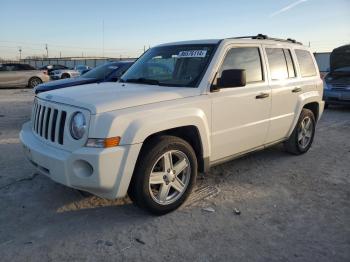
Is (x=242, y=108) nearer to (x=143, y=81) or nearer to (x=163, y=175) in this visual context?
(x=143, y=81)

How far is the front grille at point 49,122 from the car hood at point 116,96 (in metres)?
0.12

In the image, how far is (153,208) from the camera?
3709mm

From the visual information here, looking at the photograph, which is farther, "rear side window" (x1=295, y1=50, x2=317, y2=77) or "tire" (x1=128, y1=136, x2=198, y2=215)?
"rear side window" (x1=295, y1=50, x2=317, y2=77)

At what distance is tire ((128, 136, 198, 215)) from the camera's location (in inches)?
140

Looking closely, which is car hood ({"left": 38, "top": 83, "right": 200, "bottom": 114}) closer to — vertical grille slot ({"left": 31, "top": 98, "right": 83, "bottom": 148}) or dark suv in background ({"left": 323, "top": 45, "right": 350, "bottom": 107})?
vertical grille slot ({"left": 31, "top": 98, "right": 83, "bottom": 148})

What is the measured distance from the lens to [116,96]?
365 centimetres

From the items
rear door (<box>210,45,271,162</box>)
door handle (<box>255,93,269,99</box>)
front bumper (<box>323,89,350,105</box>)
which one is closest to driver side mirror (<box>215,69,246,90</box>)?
rear door (<box>210,45,271,162</box>)

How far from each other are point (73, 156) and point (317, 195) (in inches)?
118

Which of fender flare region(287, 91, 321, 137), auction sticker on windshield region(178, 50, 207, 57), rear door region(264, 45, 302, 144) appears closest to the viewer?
auction sticker on windshield region(178, 50, 207, 57)

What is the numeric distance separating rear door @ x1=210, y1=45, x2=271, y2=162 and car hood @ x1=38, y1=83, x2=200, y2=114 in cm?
49

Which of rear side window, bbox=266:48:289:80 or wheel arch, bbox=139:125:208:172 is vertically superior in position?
rear side window, bbox=266:48:289:80

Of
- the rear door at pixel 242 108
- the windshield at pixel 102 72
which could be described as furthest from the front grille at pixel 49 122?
the windshield at pixel 102 72

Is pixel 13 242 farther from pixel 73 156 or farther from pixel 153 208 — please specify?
pixel 153 208

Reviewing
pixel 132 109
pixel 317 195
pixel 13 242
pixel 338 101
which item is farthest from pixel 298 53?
pixel 338 101
